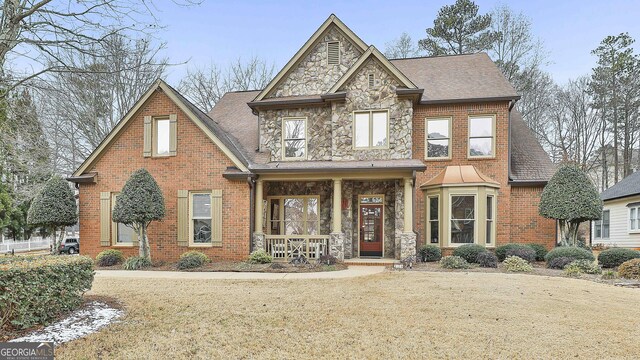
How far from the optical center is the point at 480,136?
45.0 feet

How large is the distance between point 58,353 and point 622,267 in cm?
1273

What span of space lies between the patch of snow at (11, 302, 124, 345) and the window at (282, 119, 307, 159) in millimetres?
8825

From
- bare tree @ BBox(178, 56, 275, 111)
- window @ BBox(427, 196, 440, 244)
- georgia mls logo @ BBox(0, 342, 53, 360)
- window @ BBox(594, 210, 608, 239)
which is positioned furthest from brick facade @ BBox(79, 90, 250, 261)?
window @ BBox(594, 210, 608, 239)

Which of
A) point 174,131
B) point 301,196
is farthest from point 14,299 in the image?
point 301,196

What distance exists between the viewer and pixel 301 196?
14.3 metres

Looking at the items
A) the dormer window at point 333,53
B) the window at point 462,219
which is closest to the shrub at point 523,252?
the window at point 462,219

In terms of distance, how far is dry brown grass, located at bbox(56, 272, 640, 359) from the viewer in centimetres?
446

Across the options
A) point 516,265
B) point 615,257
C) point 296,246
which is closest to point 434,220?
point 516,265

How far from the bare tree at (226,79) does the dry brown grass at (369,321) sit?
66.7 ft

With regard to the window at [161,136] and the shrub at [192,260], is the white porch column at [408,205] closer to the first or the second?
the shrub at [192,260]

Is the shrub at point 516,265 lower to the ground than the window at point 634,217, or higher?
lower

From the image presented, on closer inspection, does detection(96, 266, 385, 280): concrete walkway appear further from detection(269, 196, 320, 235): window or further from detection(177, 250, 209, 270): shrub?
detection(269, 196, 320, 235): window

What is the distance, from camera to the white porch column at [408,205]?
1240cm

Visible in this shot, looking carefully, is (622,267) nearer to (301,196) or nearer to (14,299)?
(301,196)
